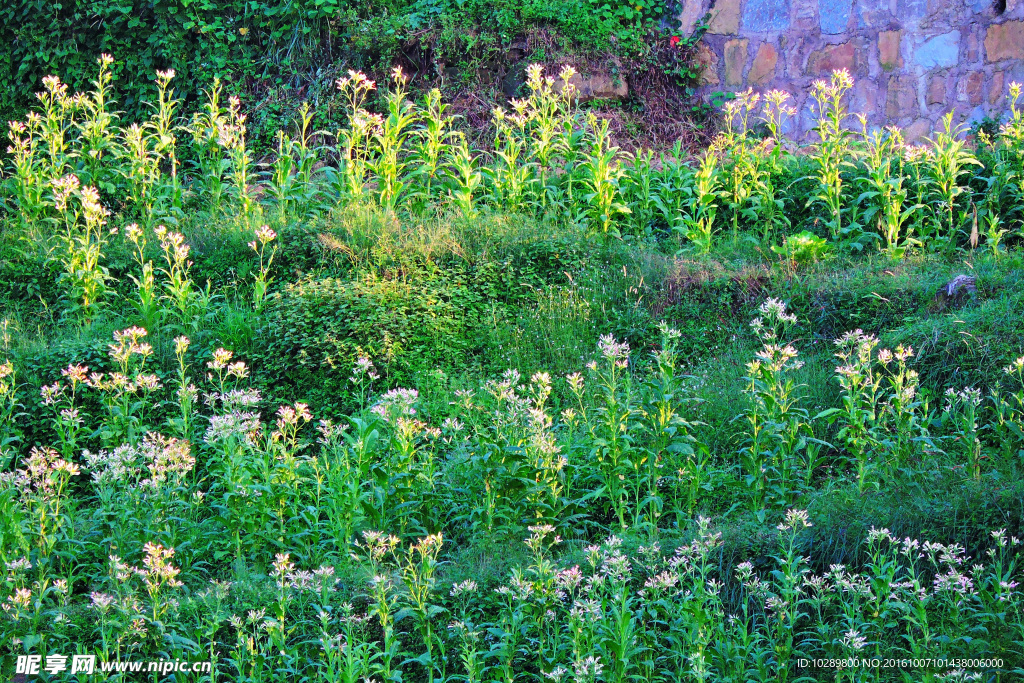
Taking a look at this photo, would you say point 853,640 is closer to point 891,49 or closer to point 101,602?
point 101,602

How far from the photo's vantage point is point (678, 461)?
5.22 meters

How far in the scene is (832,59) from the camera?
10.6 meters

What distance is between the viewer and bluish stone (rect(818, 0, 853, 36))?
10539mm

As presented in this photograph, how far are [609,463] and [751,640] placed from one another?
4.35 feet

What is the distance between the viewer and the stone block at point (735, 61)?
10.9 m

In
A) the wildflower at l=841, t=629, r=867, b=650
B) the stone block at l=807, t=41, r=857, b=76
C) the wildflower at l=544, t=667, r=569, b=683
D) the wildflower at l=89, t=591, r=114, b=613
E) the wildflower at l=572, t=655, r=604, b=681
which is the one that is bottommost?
the wildflower at l=544, t=667, r=569, b=683

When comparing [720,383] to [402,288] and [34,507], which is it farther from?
[34,507]

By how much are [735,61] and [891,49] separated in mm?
1626

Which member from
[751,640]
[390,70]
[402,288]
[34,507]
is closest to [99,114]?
[390,70]

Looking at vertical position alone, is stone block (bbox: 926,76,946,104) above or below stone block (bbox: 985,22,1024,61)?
below

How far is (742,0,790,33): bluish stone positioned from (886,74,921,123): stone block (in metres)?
1.31

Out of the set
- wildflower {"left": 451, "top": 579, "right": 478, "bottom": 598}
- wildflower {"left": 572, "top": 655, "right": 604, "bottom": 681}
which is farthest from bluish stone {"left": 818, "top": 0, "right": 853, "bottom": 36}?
wildflower {"left": 572, "top": 655, "right": 604, "bottom": 681}

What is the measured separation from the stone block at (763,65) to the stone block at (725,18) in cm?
39

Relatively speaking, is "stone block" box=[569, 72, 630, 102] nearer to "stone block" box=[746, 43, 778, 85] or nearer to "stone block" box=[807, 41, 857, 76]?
"stone block" box=[746, 43, 778, 85]
